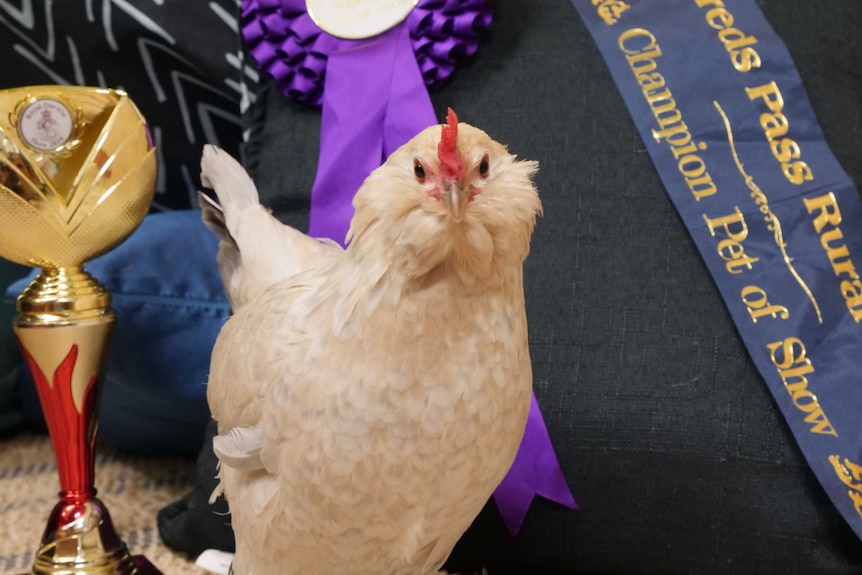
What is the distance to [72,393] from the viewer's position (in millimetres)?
594

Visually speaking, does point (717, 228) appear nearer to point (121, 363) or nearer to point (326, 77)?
point (326, 77)

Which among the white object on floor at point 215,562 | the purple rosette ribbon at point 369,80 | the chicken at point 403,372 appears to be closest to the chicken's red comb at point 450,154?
the chicken at point 403,372

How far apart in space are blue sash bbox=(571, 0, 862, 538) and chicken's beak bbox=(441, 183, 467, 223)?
0.28 metres

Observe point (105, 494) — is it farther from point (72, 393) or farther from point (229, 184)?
point (229, 184)

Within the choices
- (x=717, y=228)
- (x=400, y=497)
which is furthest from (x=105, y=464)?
(x=717, y=228)

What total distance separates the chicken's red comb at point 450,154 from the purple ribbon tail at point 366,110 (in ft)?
0.77

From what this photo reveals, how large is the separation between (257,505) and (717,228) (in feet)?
1.21

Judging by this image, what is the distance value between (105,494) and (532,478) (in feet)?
1.41

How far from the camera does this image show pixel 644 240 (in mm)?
602

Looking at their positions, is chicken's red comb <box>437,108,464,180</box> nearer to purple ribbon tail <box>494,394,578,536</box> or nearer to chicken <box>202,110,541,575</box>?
chicken <box>202,110,541,575</box>

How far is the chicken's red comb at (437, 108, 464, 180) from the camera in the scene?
0.38 meters

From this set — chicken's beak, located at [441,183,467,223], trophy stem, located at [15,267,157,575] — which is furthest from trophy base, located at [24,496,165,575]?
chicken's beak, located at [441,183,467,223]

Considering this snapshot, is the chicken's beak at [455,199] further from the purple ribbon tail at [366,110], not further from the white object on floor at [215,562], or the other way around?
the white object on floor at [215,562]

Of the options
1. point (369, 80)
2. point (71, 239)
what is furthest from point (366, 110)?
point (71, 239)
